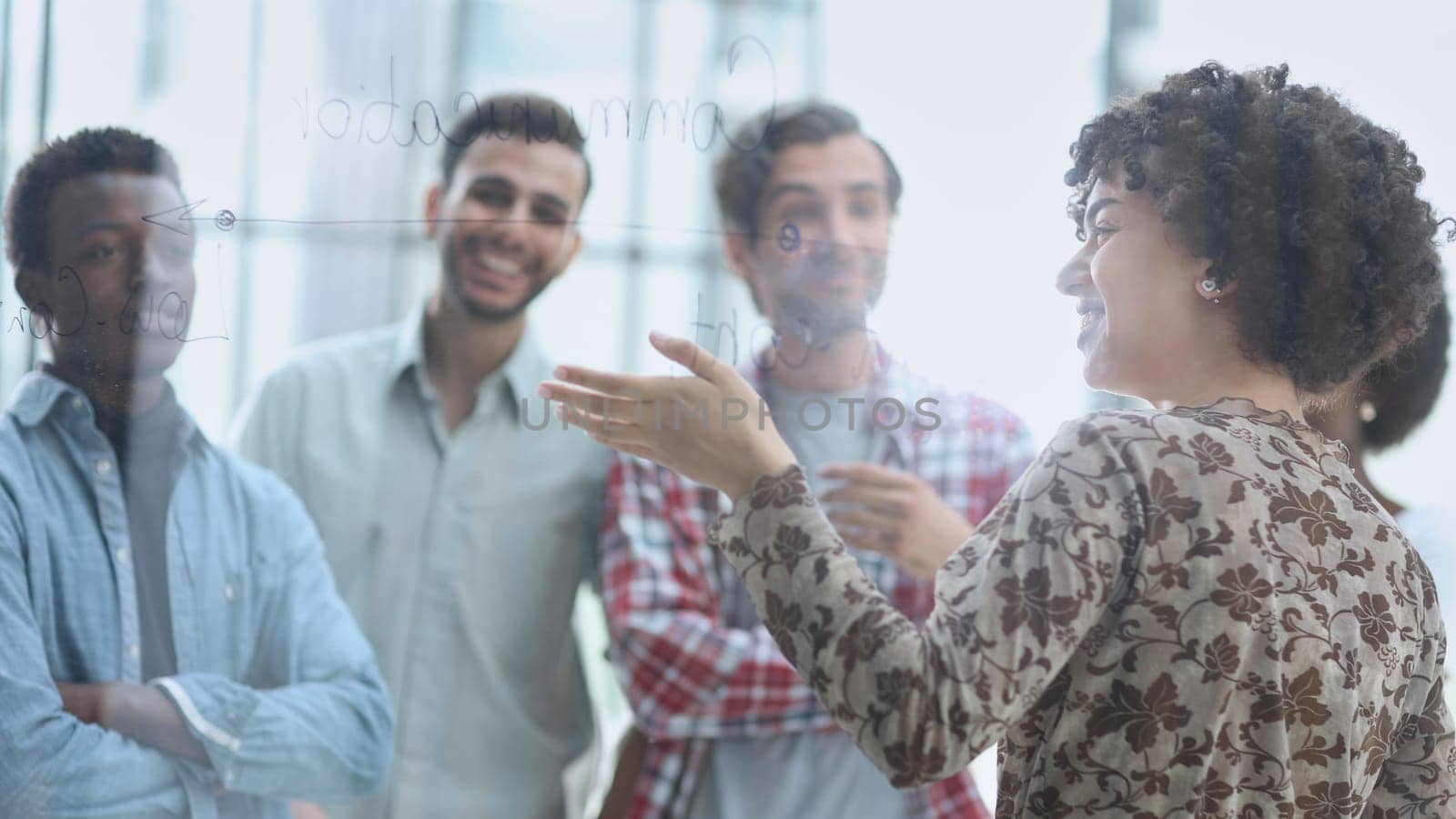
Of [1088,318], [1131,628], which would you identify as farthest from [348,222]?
[1131,628]

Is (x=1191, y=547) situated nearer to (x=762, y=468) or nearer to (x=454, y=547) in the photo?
(x=762, y=468)

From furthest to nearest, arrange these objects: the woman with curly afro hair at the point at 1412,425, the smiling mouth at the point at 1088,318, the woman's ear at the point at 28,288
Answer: the woman with curly afro hair at the point at 1412,425, the woman's ear at the point at 28,288, the smiling mouth at the point at 1088,318

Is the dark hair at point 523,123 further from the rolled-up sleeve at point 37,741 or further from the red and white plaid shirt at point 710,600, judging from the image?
the rolled-up sleeve at point 37,741

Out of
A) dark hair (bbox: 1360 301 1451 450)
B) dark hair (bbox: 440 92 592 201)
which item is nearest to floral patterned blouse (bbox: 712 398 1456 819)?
dark hair (bbox: 440 92 592 201)

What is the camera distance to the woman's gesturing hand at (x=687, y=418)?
0.85m

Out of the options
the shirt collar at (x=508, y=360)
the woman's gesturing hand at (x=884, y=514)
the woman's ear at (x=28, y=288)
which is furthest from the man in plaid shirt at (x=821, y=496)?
the woman's ear at (x=28, y=288)

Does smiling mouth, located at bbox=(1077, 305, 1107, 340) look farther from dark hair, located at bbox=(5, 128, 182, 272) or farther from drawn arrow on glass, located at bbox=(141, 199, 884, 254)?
dark hair, located at bbox=(5, 128, 182, 272)

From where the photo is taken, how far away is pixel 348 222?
121cm

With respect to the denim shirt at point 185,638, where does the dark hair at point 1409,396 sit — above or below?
above

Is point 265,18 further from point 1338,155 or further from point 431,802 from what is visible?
point 1338,155

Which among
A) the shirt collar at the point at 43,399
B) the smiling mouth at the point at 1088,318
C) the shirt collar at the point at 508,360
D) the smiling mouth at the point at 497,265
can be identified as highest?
the smiling mouth at the point at 497,265

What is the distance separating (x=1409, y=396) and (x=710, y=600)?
0.95m

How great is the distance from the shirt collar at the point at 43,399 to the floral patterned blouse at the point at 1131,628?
0.63 meters

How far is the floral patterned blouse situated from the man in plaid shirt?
1.52ft
